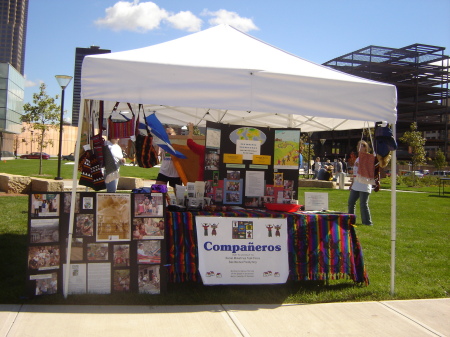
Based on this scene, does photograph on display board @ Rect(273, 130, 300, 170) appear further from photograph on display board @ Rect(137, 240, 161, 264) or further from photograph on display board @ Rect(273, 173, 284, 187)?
photograph on display board @ Rect(137, 240, 161, 264)

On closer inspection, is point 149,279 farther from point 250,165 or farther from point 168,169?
point 168,169

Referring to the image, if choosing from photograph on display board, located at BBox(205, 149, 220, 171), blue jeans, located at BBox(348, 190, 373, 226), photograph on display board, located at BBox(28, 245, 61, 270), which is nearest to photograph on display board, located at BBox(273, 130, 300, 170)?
photograph on display board, located at BBox(205, 149, 220, 171)

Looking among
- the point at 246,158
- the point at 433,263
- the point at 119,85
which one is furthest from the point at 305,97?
the point at 433,263

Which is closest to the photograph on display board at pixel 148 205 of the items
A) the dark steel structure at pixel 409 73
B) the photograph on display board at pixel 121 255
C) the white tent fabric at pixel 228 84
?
the photograph on display board at pixel 121 255

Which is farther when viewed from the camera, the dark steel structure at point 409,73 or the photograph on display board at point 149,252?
the dark steel structure at point 409,73

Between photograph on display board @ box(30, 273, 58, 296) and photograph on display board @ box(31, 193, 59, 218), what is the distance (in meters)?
0.64

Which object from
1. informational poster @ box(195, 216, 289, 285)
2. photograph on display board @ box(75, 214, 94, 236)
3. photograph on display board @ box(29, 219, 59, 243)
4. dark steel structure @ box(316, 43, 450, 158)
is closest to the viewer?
photograph on display board @ box(29, 219, 59, 243)

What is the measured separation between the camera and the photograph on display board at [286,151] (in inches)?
247

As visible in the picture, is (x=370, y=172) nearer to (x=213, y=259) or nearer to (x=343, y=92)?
(x=343, y=92)

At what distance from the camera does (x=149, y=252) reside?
15.7ft

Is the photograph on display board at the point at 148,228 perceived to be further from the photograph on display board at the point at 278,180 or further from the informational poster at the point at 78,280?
the photograph on display board at the point at 278,180

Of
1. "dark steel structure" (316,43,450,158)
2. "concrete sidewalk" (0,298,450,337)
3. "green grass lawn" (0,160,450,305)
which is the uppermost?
"dark steel structure" (316,43,450,158)

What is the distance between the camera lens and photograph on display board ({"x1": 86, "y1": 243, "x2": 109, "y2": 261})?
4668mm

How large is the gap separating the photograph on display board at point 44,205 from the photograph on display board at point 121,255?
→ 750 millimetres
